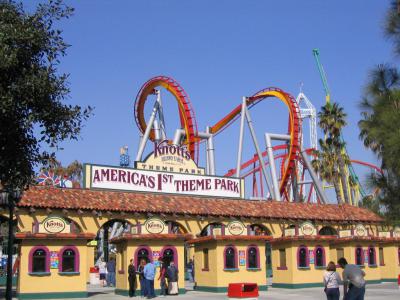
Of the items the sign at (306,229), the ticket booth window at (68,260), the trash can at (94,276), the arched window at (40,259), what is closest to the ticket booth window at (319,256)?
the sign at (306,229)

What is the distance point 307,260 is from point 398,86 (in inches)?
762

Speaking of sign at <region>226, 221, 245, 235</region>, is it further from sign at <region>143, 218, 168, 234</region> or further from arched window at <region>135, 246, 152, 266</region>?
arched window at <region>135, 246, 152, 266</region>

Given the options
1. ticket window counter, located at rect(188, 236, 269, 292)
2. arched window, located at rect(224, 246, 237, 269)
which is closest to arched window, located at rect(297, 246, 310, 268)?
ticket window counter, located at rect(188, 236, 269, 292)

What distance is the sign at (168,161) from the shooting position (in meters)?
36.3

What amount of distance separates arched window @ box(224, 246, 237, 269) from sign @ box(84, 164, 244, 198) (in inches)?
341

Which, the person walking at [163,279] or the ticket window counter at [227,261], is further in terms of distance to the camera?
the ticket window counter at [227,261]

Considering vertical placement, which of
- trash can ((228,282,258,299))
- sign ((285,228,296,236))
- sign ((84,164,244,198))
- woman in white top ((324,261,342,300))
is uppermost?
sign ((84,164,244,198))

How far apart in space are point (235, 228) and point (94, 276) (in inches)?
435

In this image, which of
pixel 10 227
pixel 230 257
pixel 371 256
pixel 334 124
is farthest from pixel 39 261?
pixel 334 124

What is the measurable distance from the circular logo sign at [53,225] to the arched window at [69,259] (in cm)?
88

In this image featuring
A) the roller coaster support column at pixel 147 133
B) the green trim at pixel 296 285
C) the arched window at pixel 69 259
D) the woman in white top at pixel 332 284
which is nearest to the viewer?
the woman in white top at pixel 332 284

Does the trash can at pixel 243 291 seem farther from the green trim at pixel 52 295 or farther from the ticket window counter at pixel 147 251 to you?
the green trim at pixel 52 295

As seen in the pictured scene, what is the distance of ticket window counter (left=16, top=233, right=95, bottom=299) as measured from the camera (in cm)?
2420

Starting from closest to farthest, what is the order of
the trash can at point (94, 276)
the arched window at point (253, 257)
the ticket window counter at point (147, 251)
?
the ticket window counter at point (147, 251)
the arched window at point (253, 257)
the trash can at point (94, 276)
